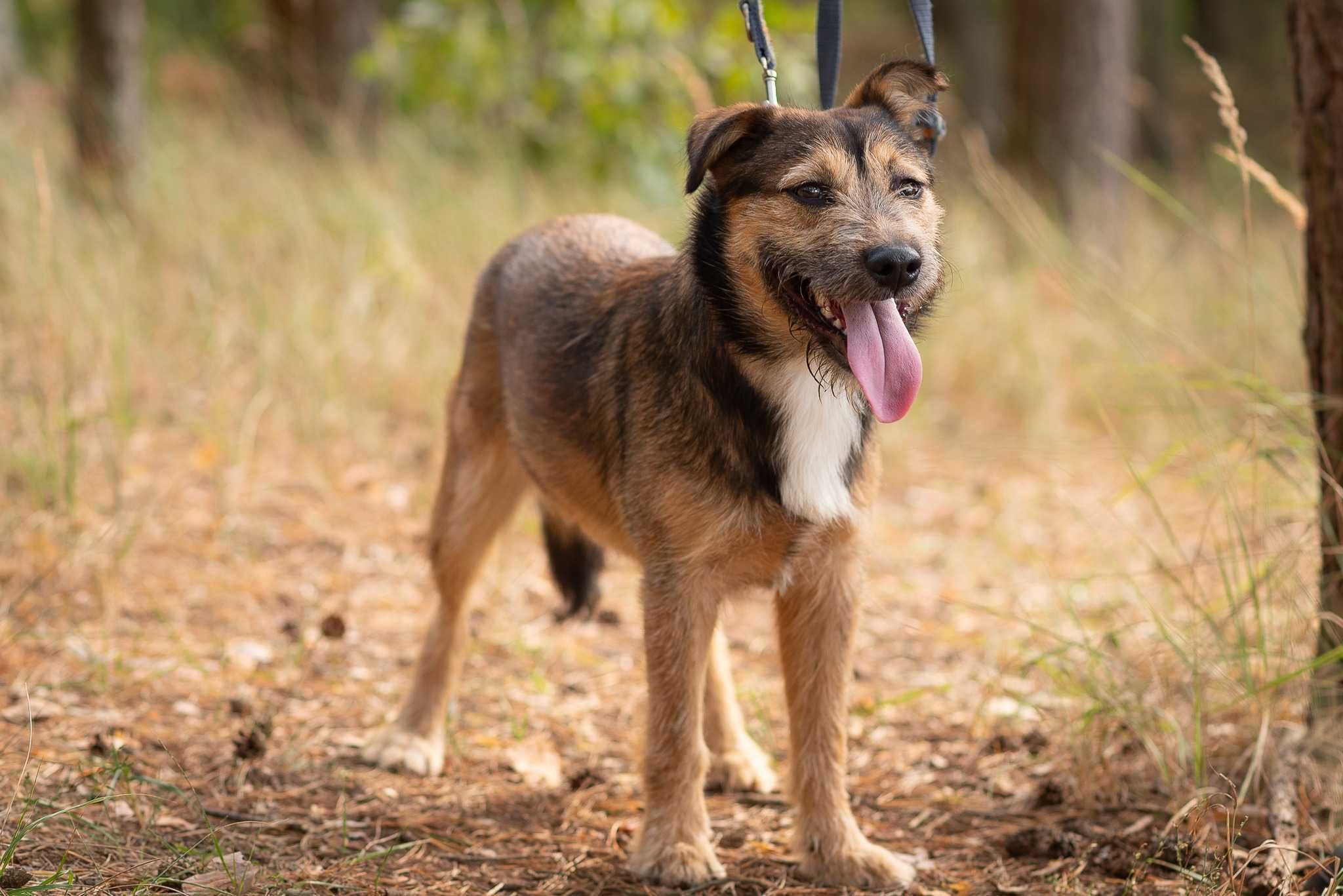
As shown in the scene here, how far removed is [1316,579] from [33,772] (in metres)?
3.57

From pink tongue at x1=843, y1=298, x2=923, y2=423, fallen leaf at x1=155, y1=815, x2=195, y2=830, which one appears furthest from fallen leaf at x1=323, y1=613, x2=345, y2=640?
pink tongue at x1=843, y1=298, x2=923, y2=423

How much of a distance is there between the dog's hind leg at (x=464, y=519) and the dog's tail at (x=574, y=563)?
0.57 ft

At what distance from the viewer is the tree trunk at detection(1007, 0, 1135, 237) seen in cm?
974

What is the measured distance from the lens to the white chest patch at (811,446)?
315 centimetres

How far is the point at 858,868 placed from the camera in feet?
10.7

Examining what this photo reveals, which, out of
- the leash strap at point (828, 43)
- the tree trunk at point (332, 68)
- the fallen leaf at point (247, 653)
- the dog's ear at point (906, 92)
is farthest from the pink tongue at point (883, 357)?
the tree trunk at point (332, 68)

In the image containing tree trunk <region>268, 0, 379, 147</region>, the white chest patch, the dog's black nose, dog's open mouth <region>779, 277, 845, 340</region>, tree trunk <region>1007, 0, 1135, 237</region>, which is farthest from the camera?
tree trunk <region>268, 0, 379, 147</region>

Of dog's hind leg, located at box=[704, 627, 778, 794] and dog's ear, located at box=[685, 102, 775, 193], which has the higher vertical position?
dog's ear, located at box=[685, 102, 775, 193]

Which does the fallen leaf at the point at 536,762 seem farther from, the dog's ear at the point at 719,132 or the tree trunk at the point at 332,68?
the tree trunk at the point at 332,68

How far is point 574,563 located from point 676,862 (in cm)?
132

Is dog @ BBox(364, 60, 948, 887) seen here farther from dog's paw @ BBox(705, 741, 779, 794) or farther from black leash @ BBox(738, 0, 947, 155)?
dog's paw @ BBox(705, 741, 779, 794)

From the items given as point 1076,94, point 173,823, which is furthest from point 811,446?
point 1076,94

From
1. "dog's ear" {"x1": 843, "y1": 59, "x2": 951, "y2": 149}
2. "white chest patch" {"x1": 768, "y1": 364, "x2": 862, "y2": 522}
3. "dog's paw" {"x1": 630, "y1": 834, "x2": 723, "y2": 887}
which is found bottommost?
"dog's paw" {"x1": 630, "y1": 834, "x2": 723, "y2": 887}

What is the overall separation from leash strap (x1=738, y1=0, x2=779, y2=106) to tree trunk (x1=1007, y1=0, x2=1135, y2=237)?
658cm
